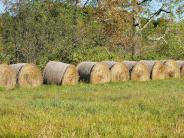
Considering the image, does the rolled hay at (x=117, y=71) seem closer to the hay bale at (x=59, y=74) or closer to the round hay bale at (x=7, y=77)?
the hay bale at (x=59, y=74)

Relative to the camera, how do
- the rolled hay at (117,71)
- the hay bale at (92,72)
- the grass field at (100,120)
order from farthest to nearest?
1. the rolled hay at (117,71)
2. the hay bale at (92,72)
3. the grass field at (100,120)

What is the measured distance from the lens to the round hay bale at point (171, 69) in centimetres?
2655

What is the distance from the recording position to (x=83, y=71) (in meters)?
21.8

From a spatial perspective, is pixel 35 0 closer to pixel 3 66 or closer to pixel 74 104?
pixel 3 66

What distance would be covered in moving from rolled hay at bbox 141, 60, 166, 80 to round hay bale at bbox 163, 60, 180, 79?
0.45 metres

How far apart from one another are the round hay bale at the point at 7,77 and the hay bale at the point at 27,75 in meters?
0.32

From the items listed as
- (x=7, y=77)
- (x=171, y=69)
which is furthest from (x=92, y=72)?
(x=171, y=69)

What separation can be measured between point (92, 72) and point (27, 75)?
3423 mm

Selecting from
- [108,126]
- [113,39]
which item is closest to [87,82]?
[113,39]

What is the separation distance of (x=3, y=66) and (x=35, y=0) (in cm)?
728

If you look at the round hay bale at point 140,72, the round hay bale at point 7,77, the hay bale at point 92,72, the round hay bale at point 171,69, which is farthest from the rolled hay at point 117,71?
the round hay bale at point 7,77

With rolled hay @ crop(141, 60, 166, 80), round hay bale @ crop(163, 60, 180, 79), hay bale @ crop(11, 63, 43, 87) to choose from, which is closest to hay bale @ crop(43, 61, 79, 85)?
hay bale @ crop(11, 63, 43, 87)

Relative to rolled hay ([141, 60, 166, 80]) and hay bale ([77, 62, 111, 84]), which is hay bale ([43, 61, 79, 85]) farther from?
rolled hay ([141, 60, 166, 80])

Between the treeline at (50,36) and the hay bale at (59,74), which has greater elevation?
the treeline at (50,36)
